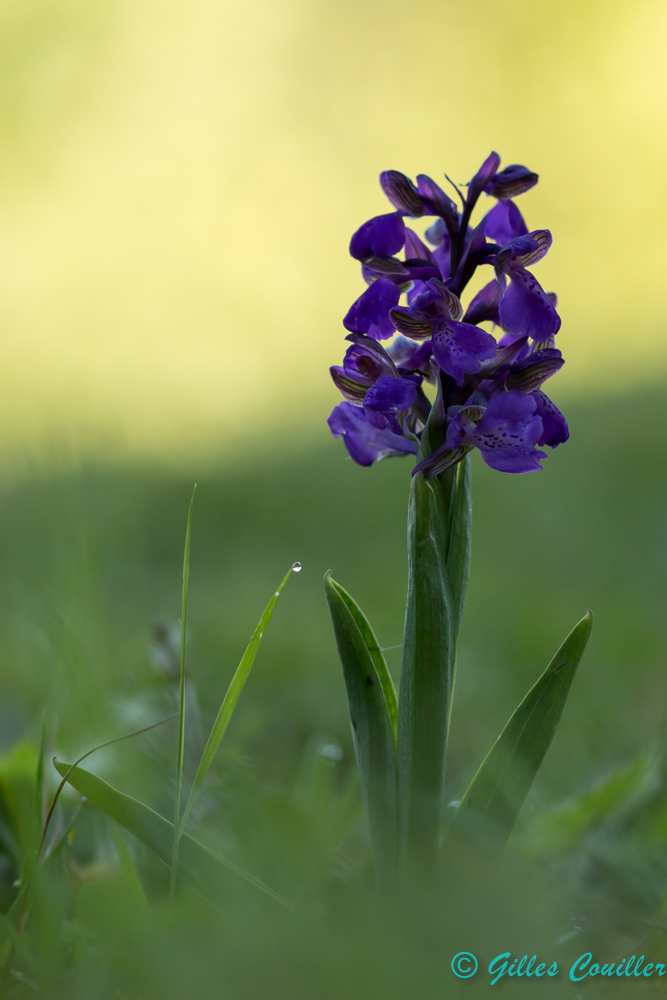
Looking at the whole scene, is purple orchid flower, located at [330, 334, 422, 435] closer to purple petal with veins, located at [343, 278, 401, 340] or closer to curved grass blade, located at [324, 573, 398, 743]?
purple petal with veins, located at [343, 278, 401, 340]

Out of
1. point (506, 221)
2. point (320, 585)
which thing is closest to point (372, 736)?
point (506, 221)

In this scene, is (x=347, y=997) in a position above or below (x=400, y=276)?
below

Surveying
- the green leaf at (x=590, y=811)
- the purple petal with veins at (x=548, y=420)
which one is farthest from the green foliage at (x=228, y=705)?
the green leaf at (x=590, y=811)

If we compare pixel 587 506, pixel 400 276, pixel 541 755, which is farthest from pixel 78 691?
pixel 587 506

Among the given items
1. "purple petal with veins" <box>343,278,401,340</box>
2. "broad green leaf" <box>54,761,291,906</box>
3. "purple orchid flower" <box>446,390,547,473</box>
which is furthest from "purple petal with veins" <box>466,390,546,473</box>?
"broad green leaf" <box>54,761,291,906</box>

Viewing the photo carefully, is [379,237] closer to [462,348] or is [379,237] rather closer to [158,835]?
[462,348]

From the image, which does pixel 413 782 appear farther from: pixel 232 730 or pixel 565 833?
pixel 232 730
